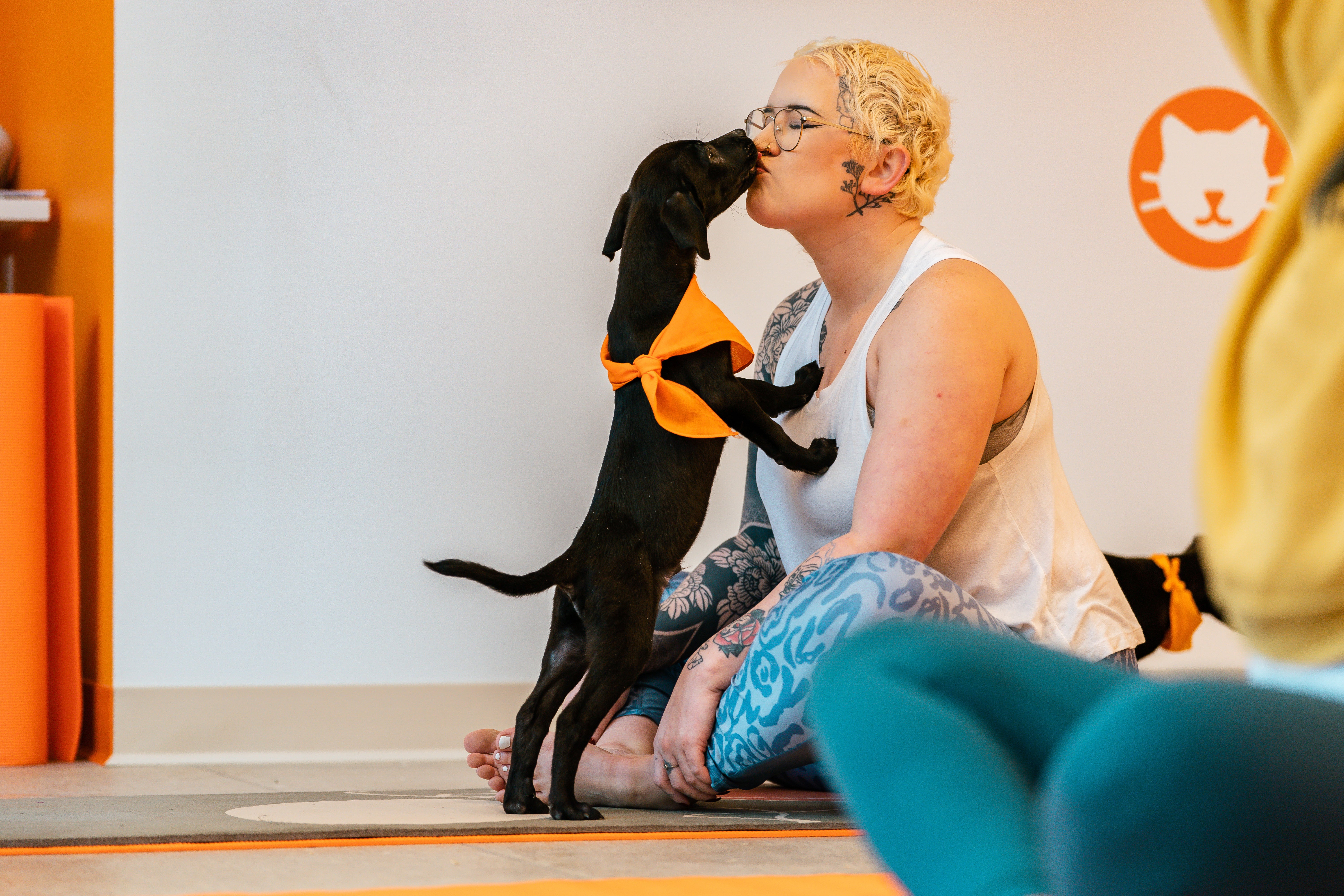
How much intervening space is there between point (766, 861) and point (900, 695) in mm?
611

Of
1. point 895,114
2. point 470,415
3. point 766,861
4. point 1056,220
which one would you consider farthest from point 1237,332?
point 1056,220

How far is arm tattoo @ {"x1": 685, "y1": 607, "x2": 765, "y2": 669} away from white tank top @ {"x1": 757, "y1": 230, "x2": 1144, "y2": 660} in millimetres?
161

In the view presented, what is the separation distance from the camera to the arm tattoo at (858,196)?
1630 millimetres

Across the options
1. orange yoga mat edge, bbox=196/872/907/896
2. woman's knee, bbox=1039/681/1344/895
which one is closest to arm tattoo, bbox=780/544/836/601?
orange yoga mat edge, bbox=196/872/907/896

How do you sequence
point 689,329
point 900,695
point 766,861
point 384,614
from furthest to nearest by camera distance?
point 384,614, point 689,329, point 766,861, point 900,695

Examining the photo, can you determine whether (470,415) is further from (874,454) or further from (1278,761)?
(1278,761)

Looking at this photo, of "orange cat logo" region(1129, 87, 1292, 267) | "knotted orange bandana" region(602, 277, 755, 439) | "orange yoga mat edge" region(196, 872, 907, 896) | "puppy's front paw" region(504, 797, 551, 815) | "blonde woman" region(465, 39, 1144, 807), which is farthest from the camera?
"orange cat logo" region(1129, 87, 1292, 267)

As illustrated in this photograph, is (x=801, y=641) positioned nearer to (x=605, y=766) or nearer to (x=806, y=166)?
(x=605, y=766)

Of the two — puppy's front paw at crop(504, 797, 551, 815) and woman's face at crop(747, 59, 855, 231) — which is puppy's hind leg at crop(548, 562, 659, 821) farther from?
woman's face at crop(747, 59, 855, 231)

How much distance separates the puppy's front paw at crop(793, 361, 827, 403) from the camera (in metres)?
1.71

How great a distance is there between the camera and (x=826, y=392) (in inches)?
65.6

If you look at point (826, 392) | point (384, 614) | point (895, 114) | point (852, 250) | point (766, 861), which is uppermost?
point (895, 114)

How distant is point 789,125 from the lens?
5.53ft

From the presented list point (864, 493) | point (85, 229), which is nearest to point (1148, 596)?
point (864, 493)
